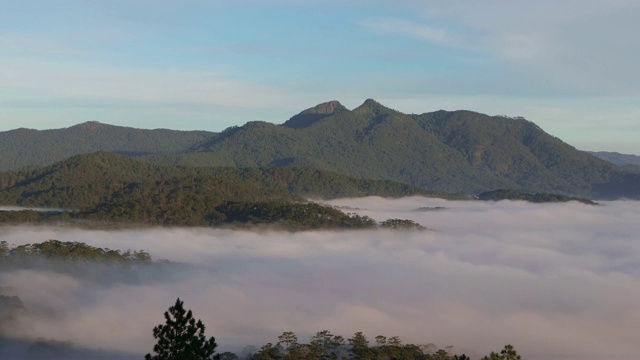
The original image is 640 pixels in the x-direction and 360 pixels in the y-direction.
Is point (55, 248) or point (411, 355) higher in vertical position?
point (55, 248)

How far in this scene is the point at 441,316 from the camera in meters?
195

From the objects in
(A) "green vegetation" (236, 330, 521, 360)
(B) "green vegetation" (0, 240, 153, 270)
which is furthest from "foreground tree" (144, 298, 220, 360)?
(B) "green vegetation" (0, 240, 153, 270)

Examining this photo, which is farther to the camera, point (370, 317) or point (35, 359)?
point (370, 317)

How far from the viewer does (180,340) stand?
6800 cm

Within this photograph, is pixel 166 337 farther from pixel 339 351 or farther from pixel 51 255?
pixel 51 255

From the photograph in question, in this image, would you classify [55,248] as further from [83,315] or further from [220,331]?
[220,331]

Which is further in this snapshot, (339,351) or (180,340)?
(339,351)

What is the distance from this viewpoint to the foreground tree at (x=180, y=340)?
67.6 metres

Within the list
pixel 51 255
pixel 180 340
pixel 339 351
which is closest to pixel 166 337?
pixel 180 340

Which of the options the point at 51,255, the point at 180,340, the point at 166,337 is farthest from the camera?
the point at 51,255

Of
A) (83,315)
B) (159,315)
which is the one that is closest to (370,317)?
(159,315)

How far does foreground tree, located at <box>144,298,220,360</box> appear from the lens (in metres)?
67.6

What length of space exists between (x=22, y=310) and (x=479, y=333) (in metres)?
107

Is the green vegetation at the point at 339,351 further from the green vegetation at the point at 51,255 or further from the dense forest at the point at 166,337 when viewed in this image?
the green vegetation at the point at 51,255
